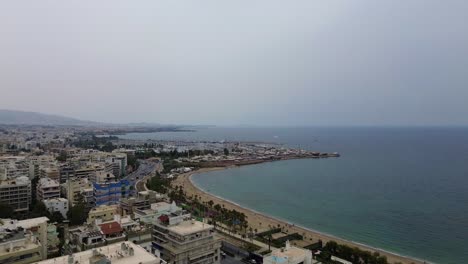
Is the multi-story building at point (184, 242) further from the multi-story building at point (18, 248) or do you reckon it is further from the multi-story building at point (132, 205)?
the multi-story building at point (132, 205)

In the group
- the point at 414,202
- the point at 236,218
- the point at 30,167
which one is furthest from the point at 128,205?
the point at 414,202

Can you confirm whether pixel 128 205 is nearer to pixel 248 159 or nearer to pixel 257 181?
pixel 257 181

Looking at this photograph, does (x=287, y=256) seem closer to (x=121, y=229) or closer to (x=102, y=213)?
(x=121, y=229)

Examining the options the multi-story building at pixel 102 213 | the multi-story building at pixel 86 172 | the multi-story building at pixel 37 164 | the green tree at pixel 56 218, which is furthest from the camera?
the multi-story building at pixel 37 164

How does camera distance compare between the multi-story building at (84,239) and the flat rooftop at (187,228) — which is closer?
the multi-story building at (84,239)

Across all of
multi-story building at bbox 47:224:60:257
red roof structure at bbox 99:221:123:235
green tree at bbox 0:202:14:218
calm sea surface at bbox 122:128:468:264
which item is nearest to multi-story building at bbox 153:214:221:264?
red roof structure at bbox 99:221:123:235

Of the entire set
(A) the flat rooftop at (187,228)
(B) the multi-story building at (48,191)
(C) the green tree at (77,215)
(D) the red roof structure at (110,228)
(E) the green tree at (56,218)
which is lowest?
(E) the green tree at (56,218)

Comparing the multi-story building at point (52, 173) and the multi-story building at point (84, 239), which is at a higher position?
the multi-story building at point (84, 239)

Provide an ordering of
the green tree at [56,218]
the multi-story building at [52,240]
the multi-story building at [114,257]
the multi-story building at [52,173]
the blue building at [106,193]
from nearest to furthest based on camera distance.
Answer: the multi-story building at [114,257], the multi-story building at [52,240], the green tree at [56,218], the blue building at [106,193], the multi-story building at [52,173]

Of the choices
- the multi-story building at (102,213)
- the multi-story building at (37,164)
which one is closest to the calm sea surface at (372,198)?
the multi-story building at (102,213)
